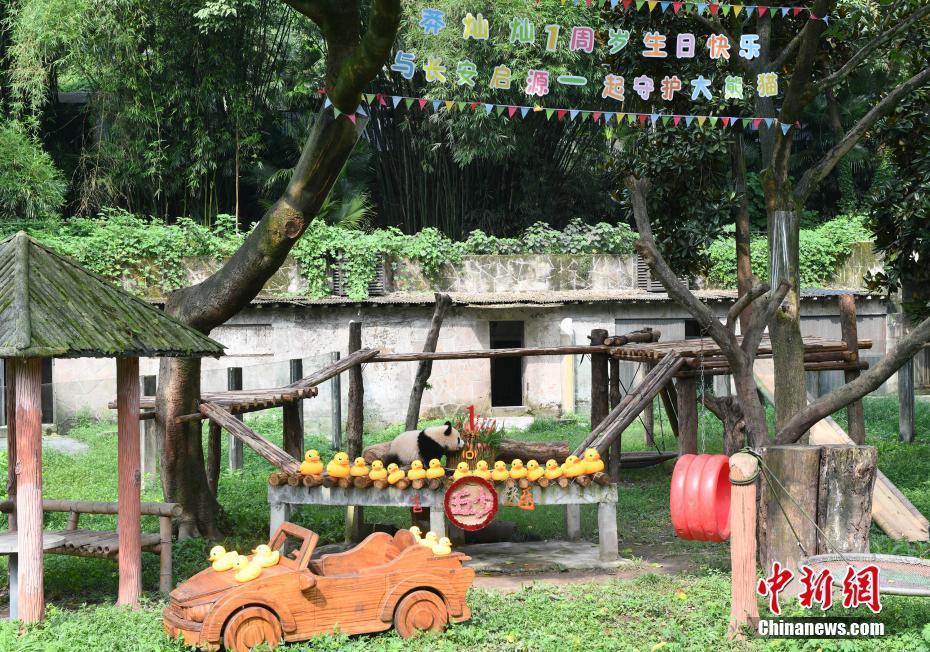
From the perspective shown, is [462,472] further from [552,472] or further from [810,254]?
[810,254]

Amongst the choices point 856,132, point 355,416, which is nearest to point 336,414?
point 355,416

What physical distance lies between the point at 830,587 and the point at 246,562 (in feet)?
11.9

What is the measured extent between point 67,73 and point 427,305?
9640mm

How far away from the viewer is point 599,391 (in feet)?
40.9

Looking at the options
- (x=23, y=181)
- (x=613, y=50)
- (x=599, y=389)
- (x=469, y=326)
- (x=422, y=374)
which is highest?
(x=23, y=181)

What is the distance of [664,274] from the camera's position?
8375 millimetres

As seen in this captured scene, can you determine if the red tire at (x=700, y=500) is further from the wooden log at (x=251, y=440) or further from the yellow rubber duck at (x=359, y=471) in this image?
the wooden log at (x=251, y=440)

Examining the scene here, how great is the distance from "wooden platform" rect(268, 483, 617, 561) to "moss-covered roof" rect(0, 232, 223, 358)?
5.56 feet

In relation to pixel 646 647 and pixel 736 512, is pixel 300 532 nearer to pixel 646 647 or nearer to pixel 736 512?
pixel 646 647

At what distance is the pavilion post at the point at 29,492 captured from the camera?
6.81m

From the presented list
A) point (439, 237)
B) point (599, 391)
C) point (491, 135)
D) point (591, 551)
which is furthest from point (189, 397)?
point (491, 135)

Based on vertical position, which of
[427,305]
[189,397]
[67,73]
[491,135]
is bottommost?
[189,397]

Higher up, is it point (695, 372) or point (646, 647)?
point (695, 372)

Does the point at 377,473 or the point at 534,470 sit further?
the point at 534,470
